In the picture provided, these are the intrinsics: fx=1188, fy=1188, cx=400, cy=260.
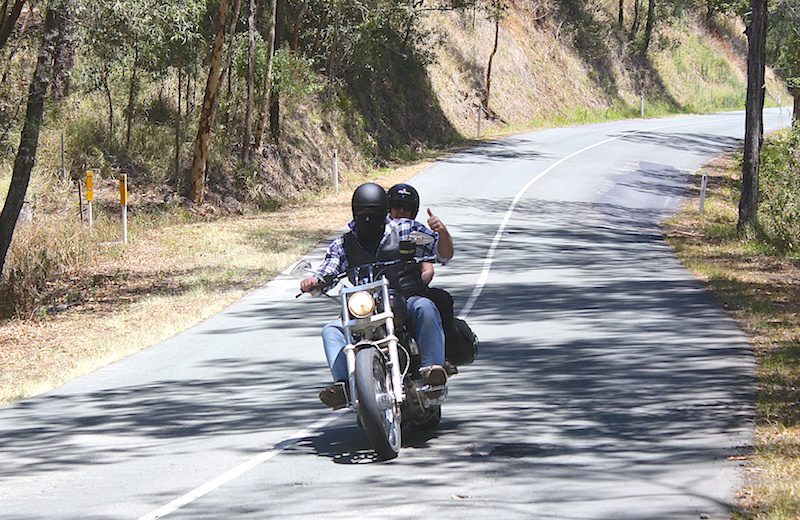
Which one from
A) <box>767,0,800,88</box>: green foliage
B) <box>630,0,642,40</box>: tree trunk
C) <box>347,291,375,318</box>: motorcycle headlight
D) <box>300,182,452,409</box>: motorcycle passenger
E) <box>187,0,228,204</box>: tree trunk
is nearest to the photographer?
<box>347,291,375,318</box>: motorcycle headlight

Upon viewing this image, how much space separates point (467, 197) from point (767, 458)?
23655 millimetres

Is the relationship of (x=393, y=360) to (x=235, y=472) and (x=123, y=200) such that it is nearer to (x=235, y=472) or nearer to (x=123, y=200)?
(x=235, y=472)

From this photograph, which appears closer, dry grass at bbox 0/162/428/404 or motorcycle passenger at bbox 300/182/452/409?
motorcycle passenger at bbox 300/182/452/409

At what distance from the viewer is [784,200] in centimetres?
2709

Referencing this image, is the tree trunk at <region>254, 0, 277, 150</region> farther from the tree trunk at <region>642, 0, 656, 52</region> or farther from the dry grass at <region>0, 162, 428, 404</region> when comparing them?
the tree trunk at <region>642, 0, 656, 52</region>

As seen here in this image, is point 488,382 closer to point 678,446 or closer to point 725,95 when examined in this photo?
point 678,446

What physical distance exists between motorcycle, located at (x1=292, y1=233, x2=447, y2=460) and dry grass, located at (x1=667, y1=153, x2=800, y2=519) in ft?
7.25

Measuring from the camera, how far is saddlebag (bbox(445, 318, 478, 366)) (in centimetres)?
869

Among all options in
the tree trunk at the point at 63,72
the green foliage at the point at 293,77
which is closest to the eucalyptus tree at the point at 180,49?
the tree trunk at the point at 63,72

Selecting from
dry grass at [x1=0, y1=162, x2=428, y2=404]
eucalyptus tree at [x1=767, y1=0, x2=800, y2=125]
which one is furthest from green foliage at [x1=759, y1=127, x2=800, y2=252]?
dry grass at [x1=0, y1=162, x2=428, y2=404]

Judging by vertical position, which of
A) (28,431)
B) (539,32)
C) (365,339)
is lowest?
(28,431)

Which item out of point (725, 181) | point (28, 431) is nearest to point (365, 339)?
point (28, 431)

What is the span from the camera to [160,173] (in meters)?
31.7

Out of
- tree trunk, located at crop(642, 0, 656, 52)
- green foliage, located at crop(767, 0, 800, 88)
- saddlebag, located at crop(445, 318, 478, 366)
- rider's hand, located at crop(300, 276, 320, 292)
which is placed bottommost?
saddlebag, located at crop(445, 318, 478, 366)
